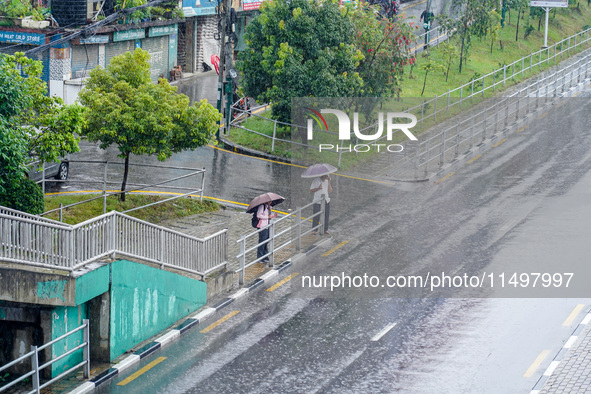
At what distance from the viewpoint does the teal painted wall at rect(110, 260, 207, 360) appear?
17188 millimetres

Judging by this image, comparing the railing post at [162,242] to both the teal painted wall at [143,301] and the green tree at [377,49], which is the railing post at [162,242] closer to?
the teal painted wall at [143,301]

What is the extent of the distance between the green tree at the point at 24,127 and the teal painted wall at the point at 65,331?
3243mm

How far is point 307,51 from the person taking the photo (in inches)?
1261

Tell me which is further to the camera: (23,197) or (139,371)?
(23,197)

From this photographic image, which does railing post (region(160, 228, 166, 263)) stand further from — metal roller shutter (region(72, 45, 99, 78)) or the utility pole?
Result: metal roller shutter (region(72, 45, 99, 78))

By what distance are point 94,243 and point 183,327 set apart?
289cm

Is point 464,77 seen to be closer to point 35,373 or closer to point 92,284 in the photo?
point 92,284

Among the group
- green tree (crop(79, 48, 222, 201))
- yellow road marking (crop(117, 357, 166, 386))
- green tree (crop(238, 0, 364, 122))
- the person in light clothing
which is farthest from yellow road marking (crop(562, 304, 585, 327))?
green tree (crop(238, 0, 364, 122))

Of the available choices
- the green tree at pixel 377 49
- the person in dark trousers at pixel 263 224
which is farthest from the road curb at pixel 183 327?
the green tree at pixel 377 49

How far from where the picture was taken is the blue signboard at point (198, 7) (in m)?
46.8

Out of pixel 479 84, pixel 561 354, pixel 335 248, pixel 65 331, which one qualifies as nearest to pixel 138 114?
pixel 335 248

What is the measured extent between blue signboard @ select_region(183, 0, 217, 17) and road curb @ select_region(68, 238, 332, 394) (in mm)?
25770

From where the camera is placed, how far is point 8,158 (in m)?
18.0

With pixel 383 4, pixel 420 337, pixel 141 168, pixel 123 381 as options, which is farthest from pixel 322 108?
pixel 383 4
